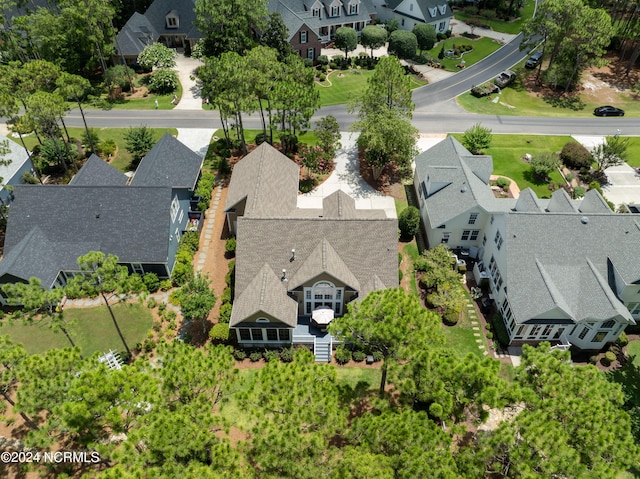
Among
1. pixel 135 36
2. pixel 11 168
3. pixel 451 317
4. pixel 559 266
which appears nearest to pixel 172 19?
pixel 135 36

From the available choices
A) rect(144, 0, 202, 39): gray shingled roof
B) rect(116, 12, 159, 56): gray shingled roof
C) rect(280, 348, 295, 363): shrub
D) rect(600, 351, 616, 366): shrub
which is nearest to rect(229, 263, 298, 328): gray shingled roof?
rect(280, 348, 295, 363): shrub

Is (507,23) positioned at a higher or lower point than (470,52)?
higher

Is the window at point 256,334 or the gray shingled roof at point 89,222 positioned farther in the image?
the gray shingled roof at point 89,222

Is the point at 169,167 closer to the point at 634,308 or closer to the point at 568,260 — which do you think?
the point at 568,260

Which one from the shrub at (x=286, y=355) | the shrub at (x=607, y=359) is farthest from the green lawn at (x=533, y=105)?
the shrub at (x=286, y=355)

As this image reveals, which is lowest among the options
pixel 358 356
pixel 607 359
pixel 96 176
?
pixel 358 356

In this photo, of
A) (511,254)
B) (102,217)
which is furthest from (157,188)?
(511,254)

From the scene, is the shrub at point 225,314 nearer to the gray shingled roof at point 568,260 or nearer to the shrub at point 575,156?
the gray shingled roof at point 568,260
